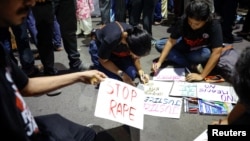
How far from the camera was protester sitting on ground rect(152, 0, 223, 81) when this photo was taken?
1.95 metres

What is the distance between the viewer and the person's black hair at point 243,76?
0.99m

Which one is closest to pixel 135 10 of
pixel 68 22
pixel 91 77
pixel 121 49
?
pixel 68 22

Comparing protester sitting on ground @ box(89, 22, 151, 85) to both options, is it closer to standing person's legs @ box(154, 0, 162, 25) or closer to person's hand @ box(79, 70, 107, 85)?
person's hand @ box(79, 70, 107, 85)

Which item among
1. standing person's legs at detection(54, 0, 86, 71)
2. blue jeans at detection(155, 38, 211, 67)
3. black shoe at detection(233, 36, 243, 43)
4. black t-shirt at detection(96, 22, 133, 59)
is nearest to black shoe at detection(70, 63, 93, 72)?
standing person's legs at detection(54, 0, 86, 71)

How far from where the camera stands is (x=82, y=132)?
1142 millimetres

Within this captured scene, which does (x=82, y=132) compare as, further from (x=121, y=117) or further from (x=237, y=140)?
(x=237, y=140)

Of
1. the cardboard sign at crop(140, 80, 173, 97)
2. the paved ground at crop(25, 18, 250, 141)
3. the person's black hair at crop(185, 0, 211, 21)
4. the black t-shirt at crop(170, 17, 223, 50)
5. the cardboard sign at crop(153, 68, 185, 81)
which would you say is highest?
the person's black hair at crop(185, 0, 211, 21)

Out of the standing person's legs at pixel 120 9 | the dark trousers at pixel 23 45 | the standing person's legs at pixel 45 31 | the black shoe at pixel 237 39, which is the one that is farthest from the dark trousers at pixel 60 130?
the black shoe at pixel 237 39

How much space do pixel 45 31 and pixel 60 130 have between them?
3.96 feet

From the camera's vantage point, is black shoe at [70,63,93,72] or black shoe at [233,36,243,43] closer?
black shoe at [70,63,93,72]

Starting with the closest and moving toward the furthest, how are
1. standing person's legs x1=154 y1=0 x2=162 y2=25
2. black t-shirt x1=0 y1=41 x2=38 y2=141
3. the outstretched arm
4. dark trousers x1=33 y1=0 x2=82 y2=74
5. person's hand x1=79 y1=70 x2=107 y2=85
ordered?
black t-shirt x1=0 y1=41 x2=38 y2=141
the outstretched arm
person's hand x1=79 y1=70 x2=107 y2=85
dark trousers x1=33 y1=0 x2=82 y2=74
standing person's legs x1=154 y1=0 x2=162 y2=25

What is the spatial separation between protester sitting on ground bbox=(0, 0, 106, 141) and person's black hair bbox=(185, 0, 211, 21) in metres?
1.07

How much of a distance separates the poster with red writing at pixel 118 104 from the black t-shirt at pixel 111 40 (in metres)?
0.54

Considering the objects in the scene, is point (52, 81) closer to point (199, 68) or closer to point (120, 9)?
point (199, 68)
